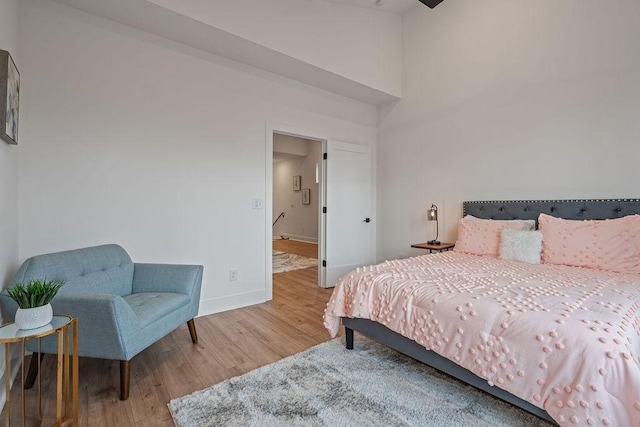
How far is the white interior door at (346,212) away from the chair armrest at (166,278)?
215 cm

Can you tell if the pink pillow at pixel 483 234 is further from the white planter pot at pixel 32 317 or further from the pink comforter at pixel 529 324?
the white planter pot at pixel 32 317

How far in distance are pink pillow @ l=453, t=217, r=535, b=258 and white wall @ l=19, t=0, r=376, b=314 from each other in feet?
7.59

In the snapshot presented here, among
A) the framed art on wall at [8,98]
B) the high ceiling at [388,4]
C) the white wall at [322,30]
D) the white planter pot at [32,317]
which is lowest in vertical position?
the white planter pot at [32,317]

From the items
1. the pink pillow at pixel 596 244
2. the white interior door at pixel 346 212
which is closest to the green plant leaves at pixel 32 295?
the white interior door at pixel 346 212

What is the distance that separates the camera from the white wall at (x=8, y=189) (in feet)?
5.86

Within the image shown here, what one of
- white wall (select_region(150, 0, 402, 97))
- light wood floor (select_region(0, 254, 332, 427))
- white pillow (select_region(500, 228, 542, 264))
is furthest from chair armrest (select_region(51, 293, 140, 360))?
white pillow (select_region(500, 228, 542, 264))

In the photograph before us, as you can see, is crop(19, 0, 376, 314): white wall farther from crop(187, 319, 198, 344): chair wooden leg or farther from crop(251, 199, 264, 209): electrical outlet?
crop(187, 319, 198, 344): chair wooden leg

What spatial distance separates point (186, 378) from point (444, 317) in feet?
5.50

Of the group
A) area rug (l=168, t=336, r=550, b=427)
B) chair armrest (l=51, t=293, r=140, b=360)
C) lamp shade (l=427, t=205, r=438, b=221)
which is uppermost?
lamp shade (l=427, t=205, r=438, b=221)

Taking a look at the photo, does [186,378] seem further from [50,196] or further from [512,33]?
[512,33]

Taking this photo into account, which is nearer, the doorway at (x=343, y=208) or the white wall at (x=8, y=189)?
the white wall at (x=8, y=189)

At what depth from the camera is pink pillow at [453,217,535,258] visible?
3.01 metres

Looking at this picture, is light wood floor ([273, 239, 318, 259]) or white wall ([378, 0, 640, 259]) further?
light wood floor ([273, 239, 318, 259])

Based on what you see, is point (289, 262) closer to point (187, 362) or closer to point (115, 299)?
point (187, 362)
